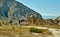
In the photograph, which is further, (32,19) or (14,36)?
(32,19)

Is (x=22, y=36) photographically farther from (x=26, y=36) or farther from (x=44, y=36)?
(x=44, y=36)

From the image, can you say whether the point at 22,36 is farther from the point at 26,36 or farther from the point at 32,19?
the point at 32,19

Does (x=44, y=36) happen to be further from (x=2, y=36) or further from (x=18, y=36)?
(x=2, y=36)

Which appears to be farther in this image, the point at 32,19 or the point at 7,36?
the point at 32,19

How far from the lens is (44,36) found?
89.2 feet

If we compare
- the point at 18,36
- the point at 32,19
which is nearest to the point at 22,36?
the point at 18,36

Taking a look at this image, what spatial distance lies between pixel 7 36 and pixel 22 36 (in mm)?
1885

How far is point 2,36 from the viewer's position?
24.6 metres

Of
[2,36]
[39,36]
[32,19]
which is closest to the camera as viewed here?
[2,36]

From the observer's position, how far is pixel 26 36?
25.9 meters

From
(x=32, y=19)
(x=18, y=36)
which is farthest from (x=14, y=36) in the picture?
(x=32, y=19)

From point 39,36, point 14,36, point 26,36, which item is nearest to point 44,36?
point 39,36

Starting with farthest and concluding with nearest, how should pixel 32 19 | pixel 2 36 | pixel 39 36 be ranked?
1. pixel 32 19
2. pixel 39 36
3. pixel 2 36

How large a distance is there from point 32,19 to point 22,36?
56.1m
